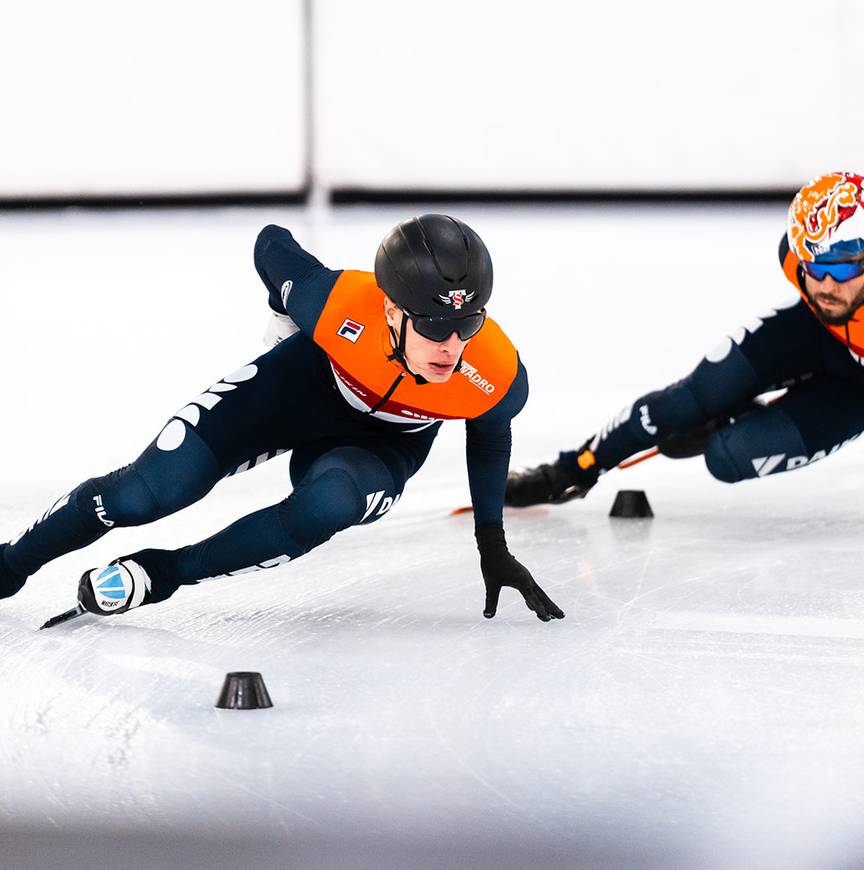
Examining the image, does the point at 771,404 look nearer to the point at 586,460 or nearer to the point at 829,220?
the point at 586,460

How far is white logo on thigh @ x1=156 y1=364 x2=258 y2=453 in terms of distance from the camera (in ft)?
9.85

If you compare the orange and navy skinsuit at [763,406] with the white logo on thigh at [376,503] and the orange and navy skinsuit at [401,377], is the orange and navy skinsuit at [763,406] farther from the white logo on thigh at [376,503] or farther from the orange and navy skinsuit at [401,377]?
the white logo on thigh at [376,503]

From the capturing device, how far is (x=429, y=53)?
31.0 ft

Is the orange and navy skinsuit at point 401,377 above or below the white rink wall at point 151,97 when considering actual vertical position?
below

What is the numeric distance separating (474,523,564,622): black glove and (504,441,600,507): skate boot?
1.23 metres

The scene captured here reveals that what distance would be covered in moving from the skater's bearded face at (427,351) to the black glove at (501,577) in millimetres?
385

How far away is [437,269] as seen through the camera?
2760mm

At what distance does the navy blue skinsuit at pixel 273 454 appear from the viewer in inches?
114

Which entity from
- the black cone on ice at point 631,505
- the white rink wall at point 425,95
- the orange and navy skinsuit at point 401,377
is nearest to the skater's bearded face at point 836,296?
the black cone on ice at point 631,505

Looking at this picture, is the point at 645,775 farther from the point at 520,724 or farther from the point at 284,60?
the point at 284,60

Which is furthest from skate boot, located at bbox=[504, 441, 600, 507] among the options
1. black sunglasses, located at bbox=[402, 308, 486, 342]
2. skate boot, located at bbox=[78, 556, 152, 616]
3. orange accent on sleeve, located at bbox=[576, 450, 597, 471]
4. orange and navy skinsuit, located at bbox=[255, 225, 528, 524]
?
skate boot, located at bbox=[78, 556, 152, 616]

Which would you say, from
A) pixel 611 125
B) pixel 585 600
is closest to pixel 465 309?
pixel 585 600

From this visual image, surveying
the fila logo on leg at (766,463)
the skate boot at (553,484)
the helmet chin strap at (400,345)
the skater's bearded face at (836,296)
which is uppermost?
the skater's bearded face at (836,296)

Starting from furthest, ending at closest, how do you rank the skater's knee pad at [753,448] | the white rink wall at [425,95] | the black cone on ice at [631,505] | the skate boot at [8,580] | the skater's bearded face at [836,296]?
the white rink wall at [425,95] → the black cone on ice at [631,505] → the skater's knee pad at [753,448] → the skater's bearded face at [836,296] → the skate boot at [8,580]
